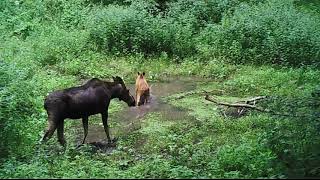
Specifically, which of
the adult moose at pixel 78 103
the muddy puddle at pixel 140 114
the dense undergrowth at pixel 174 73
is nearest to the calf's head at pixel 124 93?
the adult moose at pixel 78 103

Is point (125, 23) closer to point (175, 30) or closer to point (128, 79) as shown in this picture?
point (175, 30)

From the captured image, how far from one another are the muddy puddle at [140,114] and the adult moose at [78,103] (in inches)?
23.9

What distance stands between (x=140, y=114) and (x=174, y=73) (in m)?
4.38

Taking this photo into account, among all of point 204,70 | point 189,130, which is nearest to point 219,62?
point 204,70

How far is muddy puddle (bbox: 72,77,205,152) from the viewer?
11969mm

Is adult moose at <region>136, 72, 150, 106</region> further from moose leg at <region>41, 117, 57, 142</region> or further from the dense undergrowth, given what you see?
moose leg at <region>41, 117, 57, 142</region>

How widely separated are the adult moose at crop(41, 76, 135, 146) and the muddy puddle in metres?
0.61

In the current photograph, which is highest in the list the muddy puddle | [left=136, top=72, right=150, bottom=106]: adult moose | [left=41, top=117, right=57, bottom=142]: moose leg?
[left=41, top=117, right=57, bottom=142]: moose leg

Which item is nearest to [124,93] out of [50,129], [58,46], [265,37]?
[50,129]

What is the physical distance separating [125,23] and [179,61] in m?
2.30

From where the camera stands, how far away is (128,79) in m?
16.7

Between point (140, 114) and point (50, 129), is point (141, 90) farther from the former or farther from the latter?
point (50, 129)

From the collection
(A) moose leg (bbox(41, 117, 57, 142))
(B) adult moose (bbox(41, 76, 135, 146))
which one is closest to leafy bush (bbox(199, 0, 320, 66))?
(B) adult moose (bbox(41, 76, 135, 146))

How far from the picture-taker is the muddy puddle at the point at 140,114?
12.0 metres
